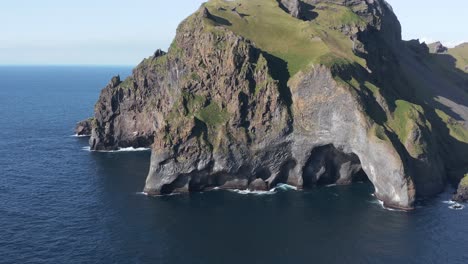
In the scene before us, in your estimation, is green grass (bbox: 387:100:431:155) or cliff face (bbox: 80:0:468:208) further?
green grass (bbox: 387:100:431:155)

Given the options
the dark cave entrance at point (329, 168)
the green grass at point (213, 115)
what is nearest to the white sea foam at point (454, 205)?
the dark cave entrance at point (329, 168)

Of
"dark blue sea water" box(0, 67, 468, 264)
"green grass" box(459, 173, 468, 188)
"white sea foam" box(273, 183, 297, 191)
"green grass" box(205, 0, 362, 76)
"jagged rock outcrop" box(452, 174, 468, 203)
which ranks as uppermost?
"green grass" box(205, 0, 362, 76)

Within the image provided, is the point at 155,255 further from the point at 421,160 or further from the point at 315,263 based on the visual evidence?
the point at 421,160

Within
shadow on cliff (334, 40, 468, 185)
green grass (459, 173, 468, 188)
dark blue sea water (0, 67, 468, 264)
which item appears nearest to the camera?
dark blue sea water (0, 67, 468, 264)

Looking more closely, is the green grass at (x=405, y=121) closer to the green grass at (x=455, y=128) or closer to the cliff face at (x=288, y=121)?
the cliff face at (x=288, y=121)

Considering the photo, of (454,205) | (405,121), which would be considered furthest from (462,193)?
(405,121)

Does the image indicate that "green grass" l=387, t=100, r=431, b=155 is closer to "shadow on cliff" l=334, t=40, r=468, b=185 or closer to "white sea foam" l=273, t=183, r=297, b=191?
"shadow on cliff" l=334, t=40, r=468, b=185

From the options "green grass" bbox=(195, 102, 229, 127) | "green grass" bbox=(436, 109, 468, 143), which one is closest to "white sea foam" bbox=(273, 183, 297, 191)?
"green grass" bbox=(195, 102, 229, 127)
